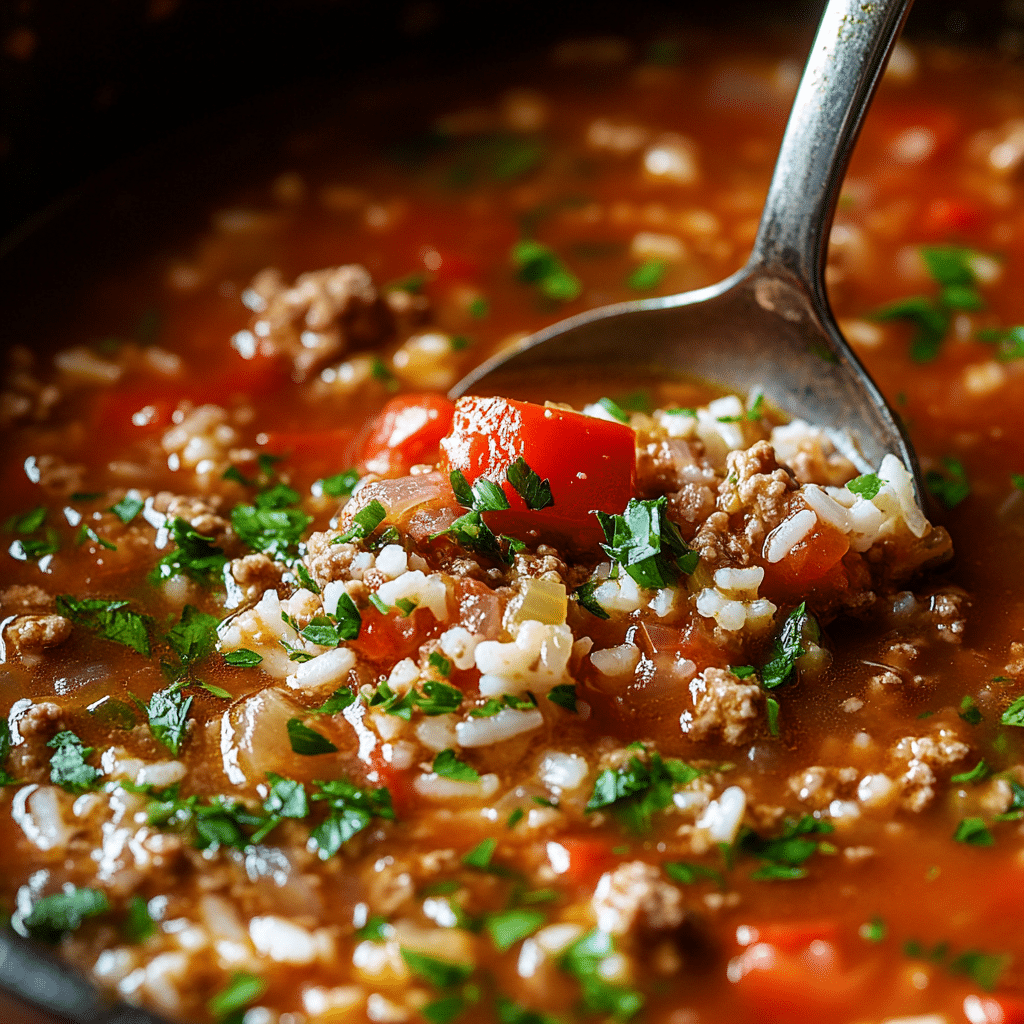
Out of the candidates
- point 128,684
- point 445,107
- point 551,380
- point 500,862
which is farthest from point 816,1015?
point 445,107

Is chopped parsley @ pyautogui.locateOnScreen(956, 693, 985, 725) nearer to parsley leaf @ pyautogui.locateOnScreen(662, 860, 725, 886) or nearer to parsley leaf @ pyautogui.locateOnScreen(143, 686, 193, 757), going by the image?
parsley leaf @ pyautogui.locateOnScreen(662, 860, 725, 886)

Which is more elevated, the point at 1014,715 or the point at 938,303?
the point at 938,303

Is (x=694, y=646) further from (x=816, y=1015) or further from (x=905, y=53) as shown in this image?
(x=905, y=53)

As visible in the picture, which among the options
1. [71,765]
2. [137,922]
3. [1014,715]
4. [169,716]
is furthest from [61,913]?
[1014,715]

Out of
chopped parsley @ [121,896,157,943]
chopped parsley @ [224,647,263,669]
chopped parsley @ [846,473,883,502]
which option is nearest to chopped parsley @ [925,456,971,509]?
chopped parsley @ [846,473,883,502]

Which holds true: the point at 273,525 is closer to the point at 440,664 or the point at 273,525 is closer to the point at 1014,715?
the point at 440,664

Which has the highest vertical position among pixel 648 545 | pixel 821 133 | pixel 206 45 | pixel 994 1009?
pixel 821 133

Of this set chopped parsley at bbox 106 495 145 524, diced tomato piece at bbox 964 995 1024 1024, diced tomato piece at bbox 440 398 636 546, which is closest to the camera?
diced tomato piece at bbox 964 995 1024 1024
